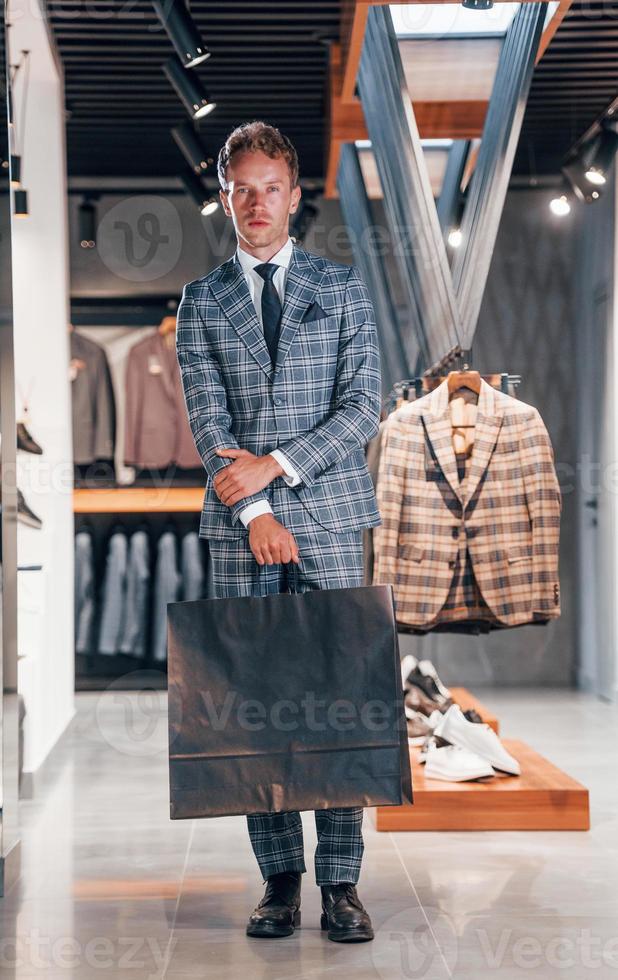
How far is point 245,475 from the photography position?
2.29 m

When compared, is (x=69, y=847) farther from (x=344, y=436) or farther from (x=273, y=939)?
(x=344, y=436)

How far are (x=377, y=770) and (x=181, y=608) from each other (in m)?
0.49

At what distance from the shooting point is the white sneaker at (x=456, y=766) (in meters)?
3.46

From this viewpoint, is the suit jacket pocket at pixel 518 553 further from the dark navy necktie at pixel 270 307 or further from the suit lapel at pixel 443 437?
the dark navy necktie at pixel 270 307

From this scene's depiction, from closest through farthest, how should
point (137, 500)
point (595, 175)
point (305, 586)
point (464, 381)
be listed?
point (305, 586), point (464, 381), point (595, 175), point (137, 500)

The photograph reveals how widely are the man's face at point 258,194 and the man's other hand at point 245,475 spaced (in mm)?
467

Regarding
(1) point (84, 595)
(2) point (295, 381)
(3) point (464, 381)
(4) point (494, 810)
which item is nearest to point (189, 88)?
(3) point (464, 381)

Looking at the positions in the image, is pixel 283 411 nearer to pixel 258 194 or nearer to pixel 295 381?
pixel 295 381

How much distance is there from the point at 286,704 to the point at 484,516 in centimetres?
182

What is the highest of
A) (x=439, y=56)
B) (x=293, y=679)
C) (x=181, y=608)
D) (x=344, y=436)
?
(x=439, y=56)

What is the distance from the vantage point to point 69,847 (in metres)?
3.28

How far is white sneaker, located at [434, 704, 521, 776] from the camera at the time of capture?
3.54m

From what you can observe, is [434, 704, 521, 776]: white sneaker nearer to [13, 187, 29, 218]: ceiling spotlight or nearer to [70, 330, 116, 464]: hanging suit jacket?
[13, 187, 29, 218]: ceiling spotlight

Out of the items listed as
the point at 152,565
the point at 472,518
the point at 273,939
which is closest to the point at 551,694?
the point at 152,565
